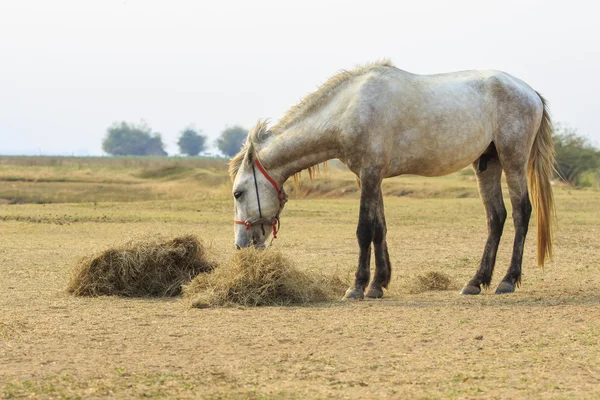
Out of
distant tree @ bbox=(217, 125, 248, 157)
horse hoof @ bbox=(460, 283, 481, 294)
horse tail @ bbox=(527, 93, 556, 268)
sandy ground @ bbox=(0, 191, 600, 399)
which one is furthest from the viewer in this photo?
distant tree @ bbox=(217, 125, 248, 157)

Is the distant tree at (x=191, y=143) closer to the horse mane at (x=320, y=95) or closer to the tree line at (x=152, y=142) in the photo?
the tree line at (x=152, y=142)

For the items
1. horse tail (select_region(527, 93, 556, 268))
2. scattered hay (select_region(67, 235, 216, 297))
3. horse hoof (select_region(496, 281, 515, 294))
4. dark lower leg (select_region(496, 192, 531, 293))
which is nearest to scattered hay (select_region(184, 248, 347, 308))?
scattered hay (select_region(67, 235, 216, 297))

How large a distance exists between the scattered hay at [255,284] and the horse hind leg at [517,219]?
7.09ft

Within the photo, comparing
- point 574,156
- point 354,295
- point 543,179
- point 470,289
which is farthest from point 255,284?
point 574,156

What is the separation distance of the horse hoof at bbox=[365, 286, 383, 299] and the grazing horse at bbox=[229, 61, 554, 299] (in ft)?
0.04

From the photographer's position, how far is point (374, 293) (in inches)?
383

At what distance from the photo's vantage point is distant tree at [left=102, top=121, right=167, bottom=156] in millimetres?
152375

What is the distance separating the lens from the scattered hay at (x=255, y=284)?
8.93 metres

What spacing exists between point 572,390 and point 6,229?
13506 millimetres

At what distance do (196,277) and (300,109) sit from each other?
2.12 metres

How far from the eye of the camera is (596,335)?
7383mm

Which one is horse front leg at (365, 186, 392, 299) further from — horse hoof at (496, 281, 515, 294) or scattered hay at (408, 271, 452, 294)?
horse hoof at (496, 281, 515, 294)

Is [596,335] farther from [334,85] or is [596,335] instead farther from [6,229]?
[6,229]

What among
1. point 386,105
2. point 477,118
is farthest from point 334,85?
point 477,118
